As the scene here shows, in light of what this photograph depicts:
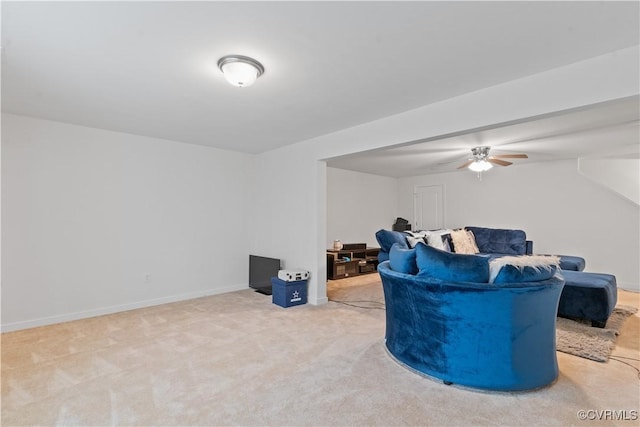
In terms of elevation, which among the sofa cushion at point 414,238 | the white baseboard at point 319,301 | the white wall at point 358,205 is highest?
the white wall at point 358,205

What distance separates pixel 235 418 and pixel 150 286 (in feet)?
10.1

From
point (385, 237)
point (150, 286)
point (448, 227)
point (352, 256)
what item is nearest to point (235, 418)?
point (150, 286)

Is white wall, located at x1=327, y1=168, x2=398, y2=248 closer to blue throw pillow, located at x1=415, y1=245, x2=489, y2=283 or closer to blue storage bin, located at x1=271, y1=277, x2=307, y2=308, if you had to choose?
blue storage bin, located at x1=271, y1=277, x2=307, y2=308

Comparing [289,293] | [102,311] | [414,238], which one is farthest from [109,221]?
[414,238]

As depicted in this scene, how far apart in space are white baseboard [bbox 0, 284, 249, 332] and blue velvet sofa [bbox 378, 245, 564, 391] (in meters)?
3.46

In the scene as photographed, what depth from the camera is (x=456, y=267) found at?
2.21 m

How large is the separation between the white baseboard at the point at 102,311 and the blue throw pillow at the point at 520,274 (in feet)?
13.2

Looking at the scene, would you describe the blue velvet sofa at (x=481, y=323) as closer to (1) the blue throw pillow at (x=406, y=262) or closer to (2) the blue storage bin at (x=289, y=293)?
(1) the blue throw pillow at (x=406, y=262)

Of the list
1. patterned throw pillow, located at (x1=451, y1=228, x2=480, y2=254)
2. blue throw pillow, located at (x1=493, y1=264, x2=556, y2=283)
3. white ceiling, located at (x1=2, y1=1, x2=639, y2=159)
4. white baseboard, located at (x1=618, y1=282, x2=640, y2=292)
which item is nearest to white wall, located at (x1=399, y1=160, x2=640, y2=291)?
white baseboard, located at (x1=618, y1=282, x2=640, y2=292)

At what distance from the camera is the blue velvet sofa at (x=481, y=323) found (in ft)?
6.89

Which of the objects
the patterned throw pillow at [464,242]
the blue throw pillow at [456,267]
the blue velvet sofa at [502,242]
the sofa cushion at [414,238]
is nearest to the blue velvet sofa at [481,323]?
the blue throw pillow at [456,267]

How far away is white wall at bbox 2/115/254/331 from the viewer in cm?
343

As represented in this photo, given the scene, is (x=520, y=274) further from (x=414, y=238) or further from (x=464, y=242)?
(x=464, y=242)

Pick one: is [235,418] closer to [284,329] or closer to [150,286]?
[284,329]
